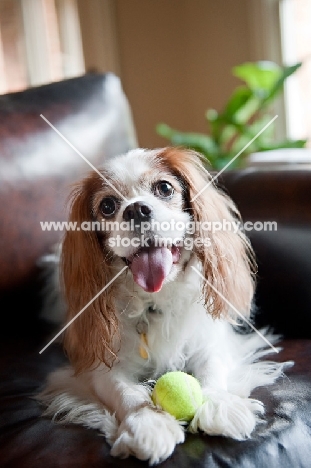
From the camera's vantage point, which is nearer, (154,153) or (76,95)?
(154,153)

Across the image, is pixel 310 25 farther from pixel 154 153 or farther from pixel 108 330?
pixel 108 330

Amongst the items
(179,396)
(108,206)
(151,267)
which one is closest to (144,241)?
(151,267)

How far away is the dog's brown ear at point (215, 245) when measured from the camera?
1253 millimetres

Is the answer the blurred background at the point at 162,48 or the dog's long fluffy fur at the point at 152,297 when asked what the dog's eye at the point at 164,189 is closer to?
the dog's long fluffy fur at the point at 152,297

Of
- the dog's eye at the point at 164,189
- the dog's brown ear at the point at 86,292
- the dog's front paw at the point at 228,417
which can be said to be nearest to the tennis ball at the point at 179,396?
the dog's front paw at the point at 228,417

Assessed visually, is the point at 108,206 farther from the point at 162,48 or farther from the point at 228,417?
the point at 162,48

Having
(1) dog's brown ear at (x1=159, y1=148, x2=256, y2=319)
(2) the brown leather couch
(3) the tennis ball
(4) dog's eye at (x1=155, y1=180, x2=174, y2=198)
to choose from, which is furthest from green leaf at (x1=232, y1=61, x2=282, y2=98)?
(3) the tennis ball

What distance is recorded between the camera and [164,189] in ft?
4.22

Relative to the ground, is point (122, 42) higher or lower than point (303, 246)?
higher

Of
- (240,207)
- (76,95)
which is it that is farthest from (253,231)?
(76,95)

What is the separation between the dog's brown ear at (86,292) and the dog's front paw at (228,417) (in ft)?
0.94

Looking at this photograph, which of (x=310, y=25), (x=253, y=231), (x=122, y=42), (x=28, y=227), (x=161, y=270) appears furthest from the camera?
(x=122, y=42)

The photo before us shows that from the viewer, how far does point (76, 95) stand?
185 cm

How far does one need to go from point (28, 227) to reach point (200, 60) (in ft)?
8.00
